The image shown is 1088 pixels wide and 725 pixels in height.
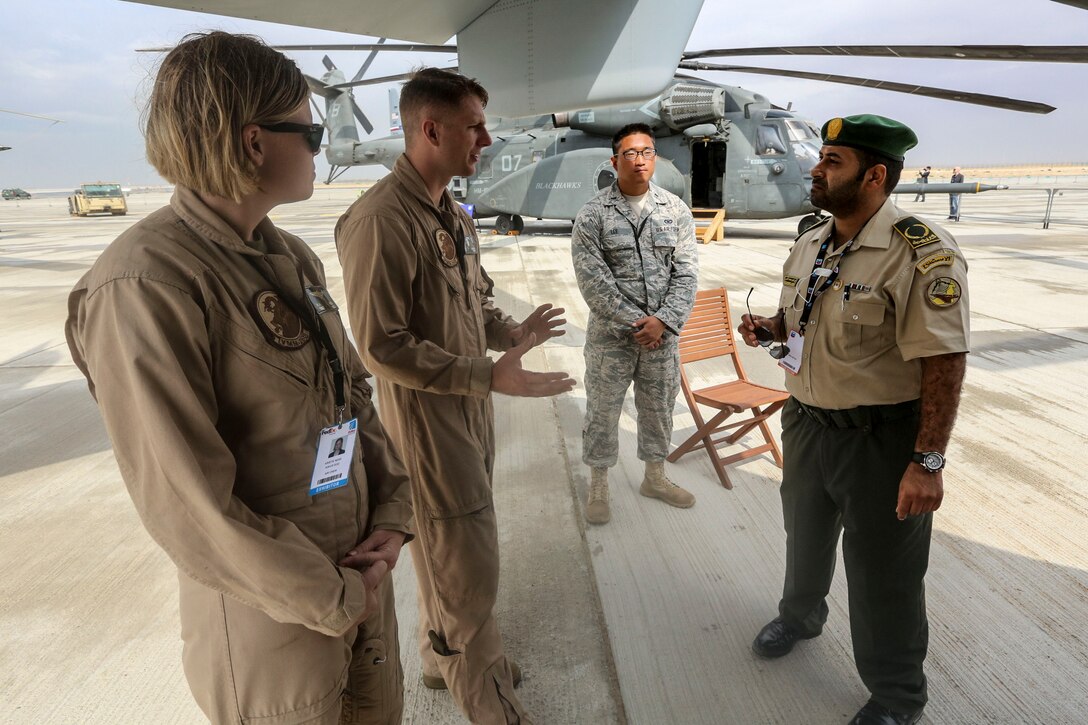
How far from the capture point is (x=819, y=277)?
2002 millimetres

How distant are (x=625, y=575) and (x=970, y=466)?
2534 mm

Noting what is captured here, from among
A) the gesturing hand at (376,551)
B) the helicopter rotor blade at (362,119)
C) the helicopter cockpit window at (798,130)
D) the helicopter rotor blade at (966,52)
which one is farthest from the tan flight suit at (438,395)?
the helicopter rotor blade at (362,119)

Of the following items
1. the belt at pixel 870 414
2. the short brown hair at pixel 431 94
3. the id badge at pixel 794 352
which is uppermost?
the short brown hair at pixel 431 94

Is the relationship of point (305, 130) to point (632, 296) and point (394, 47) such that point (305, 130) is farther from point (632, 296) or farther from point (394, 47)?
point (394, 47)

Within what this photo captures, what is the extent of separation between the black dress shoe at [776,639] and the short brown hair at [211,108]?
235 cm

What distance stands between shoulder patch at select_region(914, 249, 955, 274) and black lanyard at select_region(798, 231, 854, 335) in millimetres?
232

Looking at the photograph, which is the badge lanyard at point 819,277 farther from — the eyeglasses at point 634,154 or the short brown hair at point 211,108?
the short brown hair at point 211,108

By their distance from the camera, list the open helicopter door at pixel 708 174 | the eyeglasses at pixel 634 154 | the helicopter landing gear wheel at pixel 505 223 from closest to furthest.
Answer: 1. the eyeglasses at pixel 634 154
2. the open helicopter door at pixel 708 174
3. the helicopter landing gear wheel at pixel 505 223

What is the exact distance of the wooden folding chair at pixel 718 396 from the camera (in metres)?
3.64

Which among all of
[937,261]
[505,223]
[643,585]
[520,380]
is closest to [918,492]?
[937,261]

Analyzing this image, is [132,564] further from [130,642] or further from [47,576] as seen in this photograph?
[130,642]

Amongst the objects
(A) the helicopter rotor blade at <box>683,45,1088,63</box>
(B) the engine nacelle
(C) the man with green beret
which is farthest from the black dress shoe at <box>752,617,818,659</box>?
(B) the engine nacelle

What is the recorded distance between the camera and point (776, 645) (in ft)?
7.69

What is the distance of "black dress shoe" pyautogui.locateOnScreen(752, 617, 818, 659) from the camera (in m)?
2.34
